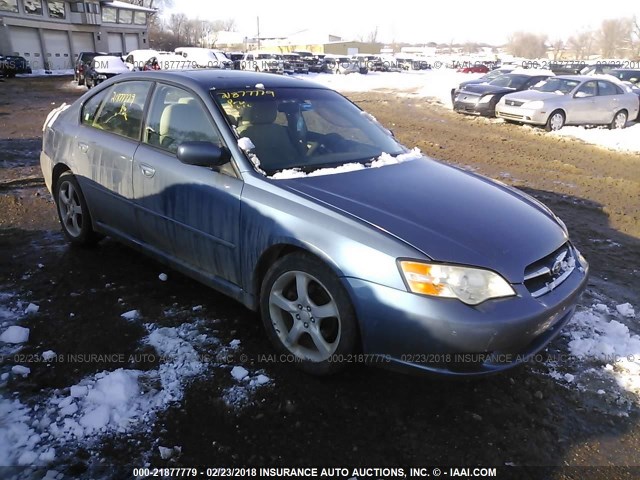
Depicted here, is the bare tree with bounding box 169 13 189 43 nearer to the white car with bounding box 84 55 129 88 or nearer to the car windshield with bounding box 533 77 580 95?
the white car with bounding box 84 55 129 88

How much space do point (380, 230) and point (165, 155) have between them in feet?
5.83

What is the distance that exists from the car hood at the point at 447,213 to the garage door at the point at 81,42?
161ft

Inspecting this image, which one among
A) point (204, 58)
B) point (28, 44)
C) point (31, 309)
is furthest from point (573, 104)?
point (28, 44)

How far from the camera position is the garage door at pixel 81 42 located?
4433 cm

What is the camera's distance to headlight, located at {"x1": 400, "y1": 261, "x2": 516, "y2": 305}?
7.84 feet

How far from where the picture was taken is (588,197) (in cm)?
704

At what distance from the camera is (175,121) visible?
11.6 feet

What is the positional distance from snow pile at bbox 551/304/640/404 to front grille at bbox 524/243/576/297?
2.10 feet

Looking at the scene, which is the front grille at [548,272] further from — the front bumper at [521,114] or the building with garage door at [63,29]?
the building with garage door at [63,29]

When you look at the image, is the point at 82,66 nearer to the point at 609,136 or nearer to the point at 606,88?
the point at 606,88

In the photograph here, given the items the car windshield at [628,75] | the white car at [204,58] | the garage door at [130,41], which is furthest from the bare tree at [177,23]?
the car windshield at [628,75]

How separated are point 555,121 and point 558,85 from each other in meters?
1.68

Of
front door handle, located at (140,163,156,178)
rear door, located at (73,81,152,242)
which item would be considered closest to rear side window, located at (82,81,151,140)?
rear door, located at (73,81,152,242)

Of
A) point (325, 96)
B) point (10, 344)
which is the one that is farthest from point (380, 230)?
point (10, 344)
